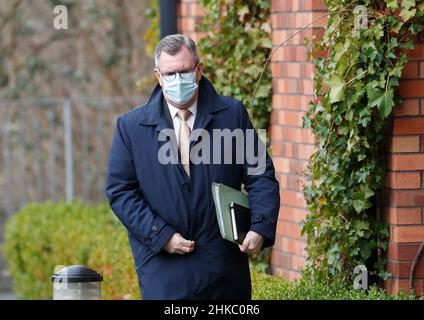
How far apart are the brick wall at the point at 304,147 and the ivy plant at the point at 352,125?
8cm

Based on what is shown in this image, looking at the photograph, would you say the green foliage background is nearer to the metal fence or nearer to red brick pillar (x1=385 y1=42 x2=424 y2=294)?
red brick pillar (x1=385 y1=42 x2=424 y2=294)

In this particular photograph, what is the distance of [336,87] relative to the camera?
5945 millimetres

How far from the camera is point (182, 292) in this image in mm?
5301

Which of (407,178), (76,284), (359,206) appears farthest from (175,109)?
(407,178)

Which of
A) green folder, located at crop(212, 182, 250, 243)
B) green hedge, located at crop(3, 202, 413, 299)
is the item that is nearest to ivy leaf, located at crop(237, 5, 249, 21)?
green hedge, located at crop(3, 202, 413, 299)

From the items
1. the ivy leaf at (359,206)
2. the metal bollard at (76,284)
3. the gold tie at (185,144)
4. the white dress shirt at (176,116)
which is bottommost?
the metal bollard at (76,284)

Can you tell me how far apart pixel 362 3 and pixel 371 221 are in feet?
3.55

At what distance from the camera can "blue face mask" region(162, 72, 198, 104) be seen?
5.25 metres

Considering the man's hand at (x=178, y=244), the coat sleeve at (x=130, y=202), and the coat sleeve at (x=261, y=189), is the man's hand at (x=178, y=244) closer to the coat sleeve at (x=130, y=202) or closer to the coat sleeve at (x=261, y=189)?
the coat sleeve at (x=130, y=202)

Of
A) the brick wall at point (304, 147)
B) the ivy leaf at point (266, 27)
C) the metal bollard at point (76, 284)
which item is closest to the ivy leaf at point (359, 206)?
the brick wall at point (304, 147)

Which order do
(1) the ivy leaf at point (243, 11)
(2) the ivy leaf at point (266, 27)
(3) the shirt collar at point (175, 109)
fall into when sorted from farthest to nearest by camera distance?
(1) the ivy leaf at point (243, 11) < (2) the ivy leaf at point (266, 27) < (3) the shirt collar at point (175, 109)

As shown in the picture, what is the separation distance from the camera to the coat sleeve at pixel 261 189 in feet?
17.3

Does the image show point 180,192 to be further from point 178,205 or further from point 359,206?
point 359,206
